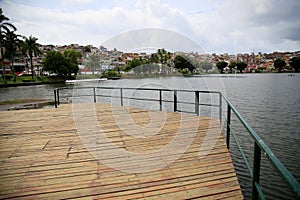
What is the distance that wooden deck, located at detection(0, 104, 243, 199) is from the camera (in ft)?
7.29

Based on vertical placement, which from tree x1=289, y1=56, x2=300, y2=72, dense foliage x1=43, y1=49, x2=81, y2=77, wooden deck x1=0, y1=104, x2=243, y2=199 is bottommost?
wooden deck x1=0, y1=104, x2=243, y2=199

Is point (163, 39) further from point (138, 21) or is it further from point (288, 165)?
point (288, 165)

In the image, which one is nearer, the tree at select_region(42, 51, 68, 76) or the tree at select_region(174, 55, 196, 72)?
the tree at select_region(174, 55, 196, 72)

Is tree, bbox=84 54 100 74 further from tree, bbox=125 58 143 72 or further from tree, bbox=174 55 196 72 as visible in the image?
tree, bbox=174 55 196 72

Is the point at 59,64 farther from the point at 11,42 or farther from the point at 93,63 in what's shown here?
the point at 93,63

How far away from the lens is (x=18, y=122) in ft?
18.8

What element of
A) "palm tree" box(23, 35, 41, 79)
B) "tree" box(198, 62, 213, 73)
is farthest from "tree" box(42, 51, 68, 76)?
"tree" box(198, 62, 213, 73)

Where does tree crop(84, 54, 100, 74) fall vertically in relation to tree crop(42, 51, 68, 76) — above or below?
below

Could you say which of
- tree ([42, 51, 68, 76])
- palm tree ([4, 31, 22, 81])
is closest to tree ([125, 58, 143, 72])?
palm tree ([4, 31, 22, 81])

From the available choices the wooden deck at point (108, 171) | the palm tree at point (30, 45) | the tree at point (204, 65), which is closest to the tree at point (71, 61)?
the palm tree at point (30, 45)

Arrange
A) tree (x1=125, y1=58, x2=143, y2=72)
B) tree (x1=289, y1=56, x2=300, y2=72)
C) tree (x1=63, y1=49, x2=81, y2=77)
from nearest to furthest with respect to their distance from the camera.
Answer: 1. tree (x1=125, y1=58, x2=143, y2=72)
2. tree (x1=63, y1=49, x2=81, y2=77)
3. tree (x1=289, y1=56, x2=300, y2=72)

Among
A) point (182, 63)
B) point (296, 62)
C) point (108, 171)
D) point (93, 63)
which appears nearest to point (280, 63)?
point (296, 62)

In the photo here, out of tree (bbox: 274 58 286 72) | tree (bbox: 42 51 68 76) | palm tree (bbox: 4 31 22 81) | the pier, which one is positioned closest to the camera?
the pier

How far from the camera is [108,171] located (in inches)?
106
